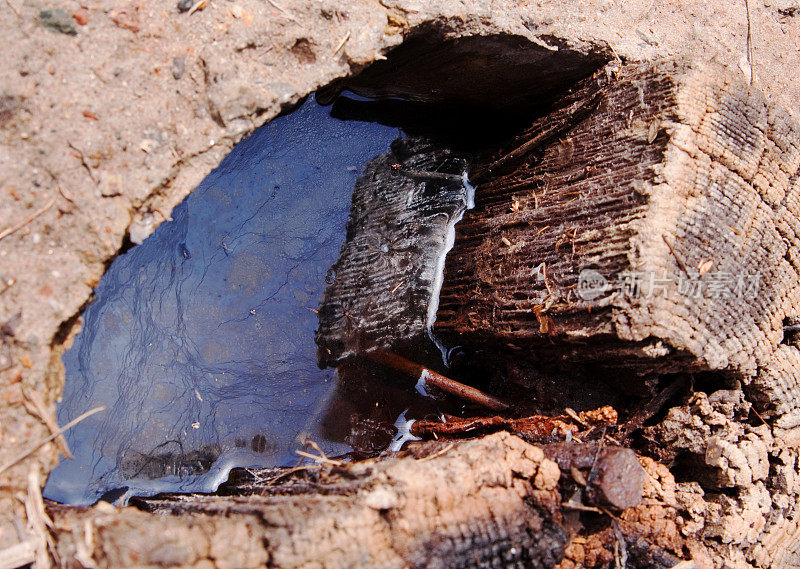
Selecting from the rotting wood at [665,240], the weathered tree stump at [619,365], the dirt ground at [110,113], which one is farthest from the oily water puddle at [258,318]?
the dirt ground at [110,113]

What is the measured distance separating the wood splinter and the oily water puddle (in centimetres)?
6

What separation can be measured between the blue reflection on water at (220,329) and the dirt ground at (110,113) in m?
1.02

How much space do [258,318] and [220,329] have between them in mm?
212

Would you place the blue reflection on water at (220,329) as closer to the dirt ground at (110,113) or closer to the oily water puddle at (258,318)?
the oily water puddle at (258,318)

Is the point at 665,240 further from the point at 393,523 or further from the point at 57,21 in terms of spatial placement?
the point at 57,21

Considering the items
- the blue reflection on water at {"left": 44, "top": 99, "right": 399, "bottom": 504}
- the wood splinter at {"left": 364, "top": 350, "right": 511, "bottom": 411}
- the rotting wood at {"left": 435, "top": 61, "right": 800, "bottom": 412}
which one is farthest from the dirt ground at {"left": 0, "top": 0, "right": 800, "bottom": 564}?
the wood splinter at {"left": 364, "top": 350, "right": 511, "bottom": 411}

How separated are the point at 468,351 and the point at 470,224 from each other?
710 millimetres

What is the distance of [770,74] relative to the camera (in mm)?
2982

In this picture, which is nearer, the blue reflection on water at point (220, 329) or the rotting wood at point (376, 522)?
the rotting wood at point (376, 522)

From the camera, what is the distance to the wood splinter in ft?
9.23

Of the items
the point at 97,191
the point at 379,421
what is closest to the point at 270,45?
the point at 97,191

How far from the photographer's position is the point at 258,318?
10.3ft

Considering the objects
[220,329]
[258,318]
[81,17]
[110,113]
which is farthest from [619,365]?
[81,17]

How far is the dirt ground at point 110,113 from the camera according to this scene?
68.5 inches
